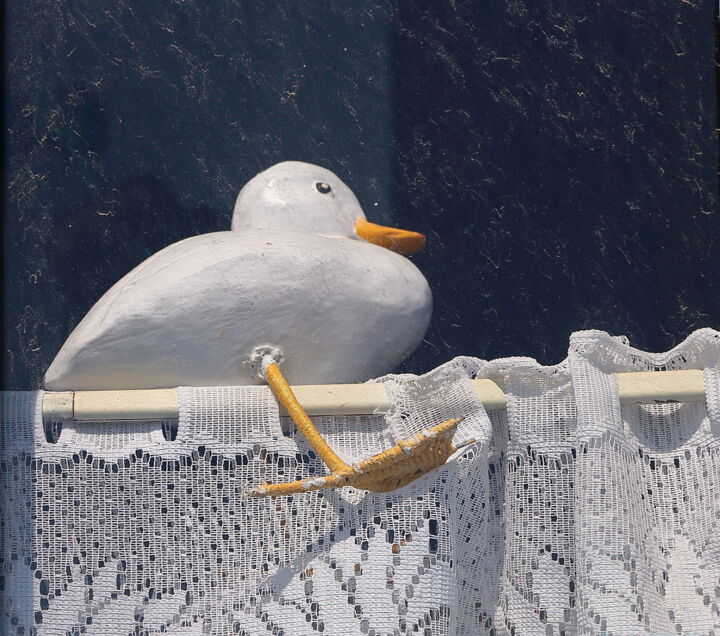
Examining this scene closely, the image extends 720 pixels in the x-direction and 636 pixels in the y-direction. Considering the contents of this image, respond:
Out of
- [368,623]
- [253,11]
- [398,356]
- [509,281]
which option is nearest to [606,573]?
[368,623]

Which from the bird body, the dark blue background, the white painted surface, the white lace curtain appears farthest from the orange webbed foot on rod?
the dark blue background

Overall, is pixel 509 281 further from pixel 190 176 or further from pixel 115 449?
pixel 115 449

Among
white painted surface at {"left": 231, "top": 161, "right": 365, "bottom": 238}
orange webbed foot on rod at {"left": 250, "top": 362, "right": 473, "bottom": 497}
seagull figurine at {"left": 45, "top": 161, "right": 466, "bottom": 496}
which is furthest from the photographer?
white painted surface at {"left": 231, "top": 161, "right": 365, "bottom": 238}

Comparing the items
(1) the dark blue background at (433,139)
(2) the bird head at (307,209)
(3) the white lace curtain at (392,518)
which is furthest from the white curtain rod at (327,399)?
(1) the dark blue background at (433,139)

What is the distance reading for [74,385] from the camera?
1264mm

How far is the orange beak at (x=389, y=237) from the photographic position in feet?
4.79

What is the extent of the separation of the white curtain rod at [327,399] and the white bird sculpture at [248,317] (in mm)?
59

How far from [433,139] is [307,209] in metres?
0.34

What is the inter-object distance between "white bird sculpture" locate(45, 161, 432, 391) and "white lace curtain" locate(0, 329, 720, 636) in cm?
7

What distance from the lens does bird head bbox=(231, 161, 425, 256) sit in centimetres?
145

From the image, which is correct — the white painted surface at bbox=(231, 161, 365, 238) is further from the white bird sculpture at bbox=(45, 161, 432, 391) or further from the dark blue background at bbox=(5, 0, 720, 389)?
the dark blue background at bbox=(5, 0, 720, 389)

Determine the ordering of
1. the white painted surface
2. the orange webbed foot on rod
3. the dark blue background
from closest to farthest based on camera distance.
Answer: the orange webbed foot on rod, the white painted surface, the dark blue background

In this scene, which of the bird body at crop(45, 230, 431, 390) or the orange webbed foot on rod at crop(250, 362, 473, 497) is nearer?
the orange webbed foot on rod at crop(250, 362, 473, 497)

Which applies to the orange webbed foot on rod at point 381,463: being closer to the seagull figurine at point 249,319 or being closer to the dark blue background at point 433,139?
the seagull figurine at point 249,319
